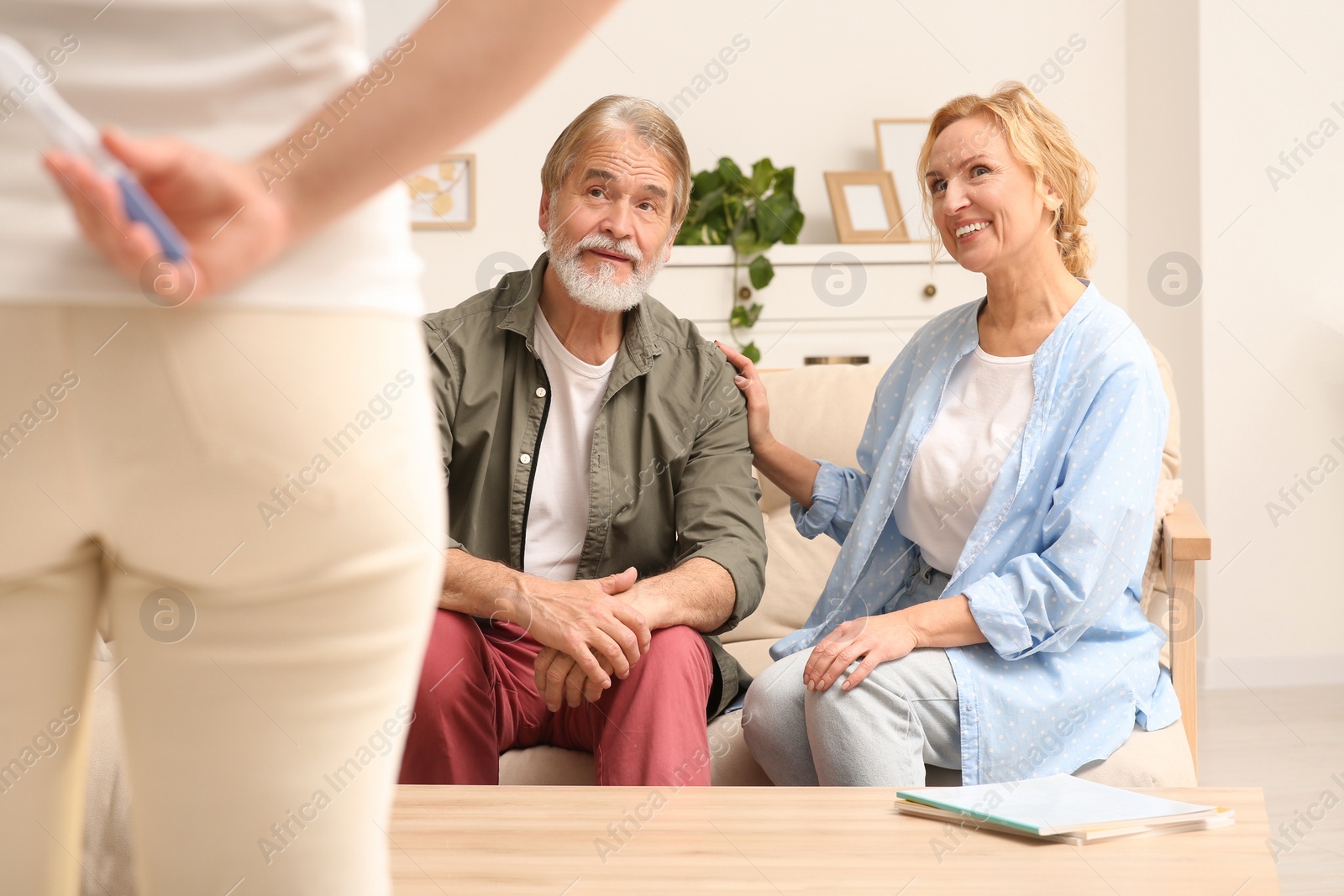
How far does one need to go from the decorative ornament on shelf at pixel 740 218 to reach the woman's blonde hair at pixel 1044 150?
6.88ft

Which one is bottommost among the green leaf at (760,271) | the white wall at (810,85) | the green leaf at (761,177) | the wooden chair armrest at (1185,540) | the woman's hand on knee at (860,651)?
the woman's hand on knee at (860,651)

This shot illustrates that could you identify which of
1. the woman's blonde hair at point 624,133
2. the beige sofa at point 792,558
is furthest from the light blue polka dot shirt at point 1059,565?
the woman's blonde hair at point 624,133

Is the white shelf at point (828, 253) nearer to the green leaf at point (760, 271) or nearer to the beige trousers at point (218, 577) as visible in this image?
the green leaf at point (760, 271)

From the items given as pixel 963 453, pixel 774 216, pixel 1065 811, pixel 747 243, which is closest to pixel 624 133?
pixel 963 453

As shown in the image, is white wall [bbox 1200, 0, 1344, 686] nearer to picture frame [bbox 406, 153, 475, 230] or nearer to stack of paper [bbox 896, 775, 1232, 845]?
picture frame [bbox 406, 153, 475, 230]

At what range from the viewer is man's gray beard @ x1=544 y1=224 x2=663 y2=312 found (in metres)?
1.75

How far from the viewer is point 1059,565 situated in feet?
4.81

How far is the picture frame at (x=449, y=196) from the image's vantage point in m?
4.01

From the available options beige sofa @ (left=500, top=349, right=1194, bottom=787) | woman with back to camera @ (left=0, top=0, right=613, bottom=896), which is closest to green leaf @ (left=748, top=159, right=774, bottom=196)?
beige sofa @ (left=500, top=349, right=1194, bottom=787)

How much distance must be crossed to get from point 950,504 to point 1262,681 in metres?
2.38

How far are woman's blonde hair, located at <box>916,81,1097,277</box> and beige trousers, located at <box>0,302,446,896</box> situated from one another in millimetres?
1480

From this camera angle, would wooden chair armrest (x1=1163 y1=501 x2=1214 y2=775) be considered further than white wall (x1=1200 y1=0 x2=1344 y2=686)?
No

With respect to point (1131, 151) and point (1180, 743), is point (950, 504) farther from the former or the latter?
point (1131, 151)

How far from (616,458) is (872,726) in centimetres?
57
